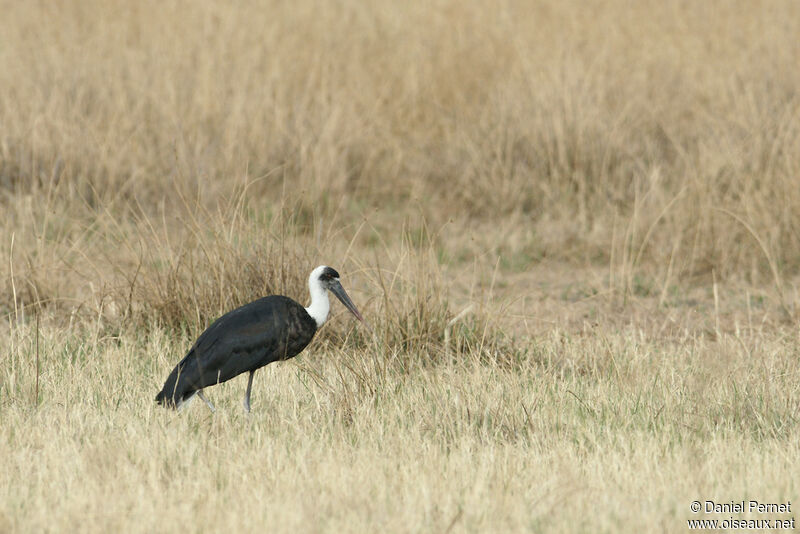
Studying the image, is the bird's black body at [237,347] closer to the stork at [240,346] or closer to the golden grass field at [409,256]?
the stork at [240,346]

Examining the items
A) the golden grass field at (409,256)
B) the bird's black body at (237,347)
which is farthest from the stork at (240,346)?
the golden grass field at (409,256)

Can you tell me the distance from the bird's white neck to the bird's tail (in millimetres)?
684

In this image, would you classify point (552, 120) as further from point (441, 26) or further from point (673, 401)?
point (673, 401)

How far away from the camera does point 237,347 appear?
5.20 metres

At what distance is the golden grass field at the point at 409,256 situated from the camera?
4.45 m

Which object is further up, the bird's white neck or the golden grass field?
the bird's white neck

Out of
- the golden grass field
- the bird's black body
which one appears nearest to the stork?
the bird's black body

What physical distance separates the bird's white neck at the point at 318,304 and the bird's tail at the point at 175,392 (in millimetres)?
684

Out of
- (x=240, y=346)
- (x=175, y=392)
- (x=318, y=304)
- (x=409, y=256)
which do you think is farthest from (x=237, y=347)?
(x=409, y=256)

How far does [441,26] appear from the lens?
13.0m

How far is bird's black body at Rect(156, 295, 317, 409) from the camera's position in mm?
5172

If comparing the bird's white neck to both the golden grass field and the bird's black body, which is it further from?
the golden grass field

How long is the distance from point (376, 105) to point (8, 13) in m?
5.19

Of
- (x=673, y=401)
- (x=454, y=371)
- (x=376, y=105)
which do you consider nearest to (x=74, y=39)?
(x=376, y=105)
